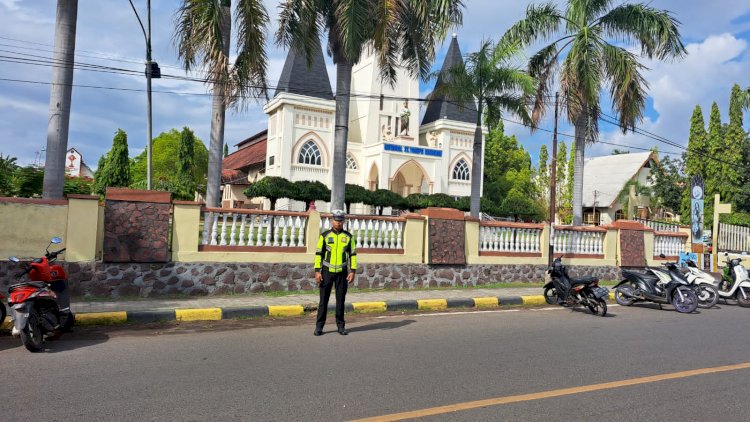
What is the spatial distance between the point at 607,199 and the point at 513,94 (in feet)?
98.8

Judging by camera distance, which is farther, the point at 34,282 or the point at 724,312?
the point at 724,312

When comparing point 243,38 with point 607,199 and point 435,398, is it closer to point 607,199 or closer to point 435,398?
point 435,398

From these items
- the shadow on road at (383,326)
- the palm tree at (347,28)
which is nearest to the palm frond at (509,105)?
the palm tree at (347,28)

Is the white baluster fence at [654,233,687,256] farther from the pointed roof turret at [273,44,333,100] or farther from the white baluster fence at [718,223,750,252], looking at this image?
the pointed roof turret at [273,44,333,100]

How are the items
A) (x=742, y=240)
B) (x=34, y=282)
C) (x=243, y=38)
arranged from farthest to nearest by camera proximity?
(x=742, y=240), (x=243, y=38), (x=34, y=282)

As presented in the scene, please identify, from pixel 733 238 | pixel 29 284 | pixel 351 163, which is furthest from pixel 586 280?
pixel 351 163

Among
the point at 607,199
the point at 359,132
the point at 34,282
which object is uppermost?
the point at 359,132

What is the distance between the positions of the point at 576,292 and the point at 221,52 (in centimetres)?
899

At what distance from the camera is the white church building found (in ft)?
106

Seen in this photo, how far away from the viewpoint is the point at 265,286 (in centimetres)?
1084

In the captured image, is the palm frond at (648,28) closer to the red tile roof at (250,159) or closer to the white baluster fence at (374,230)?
the white baluster fence at (374,230)

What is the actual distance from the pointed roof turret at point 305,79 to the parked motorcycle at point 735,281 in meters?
24.8

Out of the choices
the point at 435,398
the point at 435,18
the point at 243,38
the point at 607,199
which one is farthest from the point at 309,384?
the point at 607,199

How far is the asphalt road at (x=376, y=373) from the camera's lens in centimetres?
445
